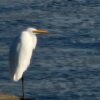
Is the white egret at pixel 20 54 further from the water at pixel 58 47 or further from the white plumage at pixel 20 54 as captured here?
the water at pixel 58 47

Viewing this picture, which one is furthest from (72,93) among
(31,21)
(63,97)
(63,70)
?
(31,21)

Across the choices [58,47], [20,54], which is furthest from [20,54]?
[58,47]

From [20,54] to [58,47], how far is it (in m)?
6.69

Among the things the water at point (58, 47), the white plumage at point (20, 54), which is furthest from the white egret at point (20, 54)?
the water at point (58, 47)

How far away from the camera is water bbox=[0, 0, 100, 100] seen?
46.4 feet

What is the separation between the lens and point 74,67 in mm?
15406

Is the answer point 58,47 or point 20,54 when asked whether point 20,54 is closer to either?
point 20,54

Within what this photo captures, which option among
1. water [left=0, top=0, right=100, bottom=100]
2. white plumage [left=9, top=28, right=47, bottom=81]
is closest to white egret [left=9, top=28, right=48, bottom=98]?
white plumage [left=9, top=28, right=47, bottom=81]

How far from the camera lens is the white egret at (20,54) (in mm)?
10492

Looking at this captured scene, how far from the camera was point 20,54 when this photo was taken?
10.6m

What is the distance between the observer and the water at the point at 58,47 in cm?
1415

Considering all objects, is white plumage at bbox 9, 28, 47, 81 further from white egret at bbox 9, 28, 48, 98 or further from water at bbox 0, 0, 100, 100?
water at bbox 0, 0, 100, 100

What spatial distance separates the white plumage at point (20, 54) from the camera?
10.5 metres

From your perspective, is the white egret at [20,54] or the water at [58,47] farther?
the water at [58,47]
